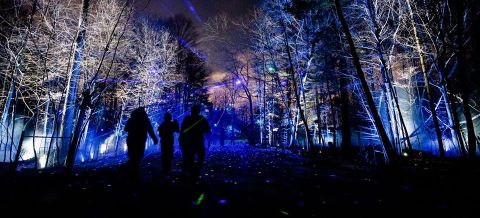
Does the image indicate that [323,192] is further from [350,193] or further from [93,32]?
[93,32]

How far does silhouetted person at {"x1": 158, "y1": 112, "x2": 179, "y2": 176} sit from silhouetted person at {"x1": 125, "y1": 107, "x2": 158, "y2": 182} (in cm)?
97

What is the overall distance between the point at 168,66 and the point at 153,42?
8.62 ft

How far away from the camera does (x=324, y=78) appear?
60.4 feet

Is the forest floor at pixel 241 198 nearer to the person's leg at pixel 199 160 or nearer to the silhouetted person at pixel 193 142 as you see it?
the person's leg at pixel 199 160

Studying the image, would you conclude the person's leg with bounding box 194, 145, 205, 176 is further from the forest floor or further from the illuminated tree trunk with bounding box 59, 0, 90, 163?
the illuminated tree trunk with bounding box 59, 0, 90, 163

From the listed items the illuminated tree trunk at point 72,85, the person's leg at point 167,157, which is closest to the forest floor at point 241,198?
the person's leg at point 167,157

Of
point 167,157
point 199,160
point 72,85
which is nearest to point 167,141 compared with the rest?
point 167,157

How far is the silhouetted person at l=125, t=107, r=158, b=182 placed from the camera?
5.79m

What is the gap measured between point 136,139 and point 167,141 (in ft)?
3.99

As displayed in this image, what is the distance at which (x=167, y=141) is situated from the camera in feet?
23.1

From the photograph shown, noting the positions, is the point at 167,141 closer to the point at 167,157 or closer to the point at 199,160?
the point at 167,157

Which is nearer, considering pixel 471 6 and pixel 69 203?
pixel 69 203

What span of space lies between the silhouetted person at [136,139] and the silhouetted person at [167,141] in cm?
97

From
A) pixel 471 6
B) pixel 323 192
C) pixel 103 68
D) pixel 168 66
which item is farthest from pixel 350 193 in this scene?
pixel 168 66
